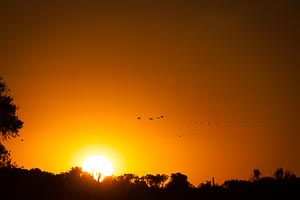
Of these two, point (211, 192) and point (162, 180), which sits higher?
point (162, 180)

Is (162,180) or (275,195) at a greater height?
(162,180)

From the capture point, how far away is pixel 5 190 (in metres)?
48.3

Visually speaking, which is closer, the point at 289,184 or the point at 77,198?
the point at 77,198

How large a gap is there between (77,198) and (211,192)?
75.5 ft

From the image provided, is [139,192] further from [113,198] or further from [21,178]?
[21,178]

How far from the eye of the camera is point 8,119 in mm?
41812

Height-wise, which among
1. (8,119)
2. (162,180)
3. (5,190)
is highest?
(162,180)

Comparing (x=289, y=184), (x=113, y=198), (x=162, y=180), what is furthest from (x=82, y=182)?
(x=162, y=180)

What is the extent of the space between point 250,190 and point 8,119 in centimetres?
4062

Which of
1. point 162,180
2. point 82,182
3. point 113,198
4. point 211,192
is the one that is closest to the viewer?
point 113,198

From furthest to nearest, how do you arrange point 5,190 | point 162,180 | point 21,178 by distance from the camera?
point 162,180 → point 21,178 → point 5,190

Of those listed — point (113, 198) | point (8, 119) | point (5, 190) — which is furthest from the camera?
point (113, 198)

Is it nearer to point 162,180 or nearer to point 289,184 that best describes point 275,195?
point 289,184

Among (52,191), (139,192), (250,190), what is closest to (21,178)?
(52,191)
